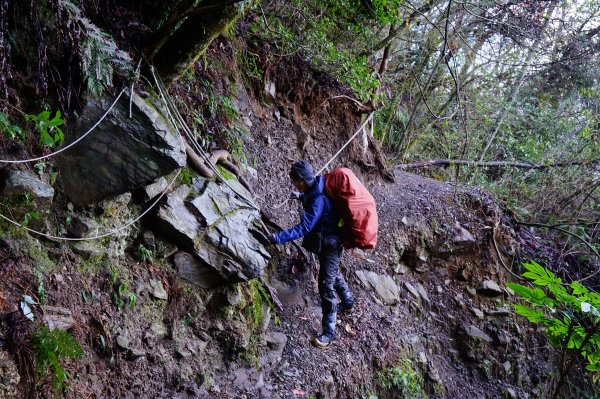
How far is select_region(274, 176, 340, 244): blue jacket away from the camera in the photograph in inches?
176

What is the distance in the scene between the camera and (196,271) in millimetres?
4121

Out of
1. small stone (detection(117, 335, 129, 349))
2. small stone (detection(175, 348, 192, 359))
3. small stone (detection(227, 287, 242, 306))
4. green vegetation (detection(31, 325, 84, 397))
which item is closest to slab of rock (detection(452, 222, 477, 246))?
small stone (detection(227, 287, 242, 306))

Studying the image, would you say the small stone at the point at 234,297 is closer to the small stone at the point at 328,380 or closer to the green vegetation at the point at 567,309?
the small stone at the point at 328,380

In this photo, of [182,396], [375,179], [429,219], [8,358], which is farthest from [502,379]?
[8,358]

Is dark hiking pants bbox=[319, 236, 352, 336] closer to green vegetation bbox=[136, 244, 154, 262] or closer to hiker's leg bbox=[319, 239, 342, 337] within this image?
hiker's leg bbox=[319, 239, 342, 337]

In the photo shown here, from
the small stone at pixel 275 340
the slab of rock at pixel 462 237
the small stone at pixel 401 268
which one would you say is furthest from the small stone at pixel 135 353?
the slab of rock at pixel 462 237

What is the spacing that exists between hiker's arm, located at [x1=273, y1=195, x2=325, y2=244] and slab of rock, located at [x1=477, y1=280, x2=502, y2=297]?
16.2 feet

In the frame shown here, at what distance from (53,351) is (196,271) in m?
1.57

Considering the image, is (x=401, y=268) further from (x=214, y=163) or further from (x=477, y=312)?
(x=214, y=163)

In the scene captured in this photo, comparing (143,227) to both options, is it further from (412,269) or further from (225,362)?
(412,269)

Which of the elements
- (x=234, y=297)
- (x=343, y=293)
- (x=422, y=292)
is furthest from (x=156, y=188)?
(x=422, y=292)

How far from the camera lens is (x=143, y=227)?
12.7ft

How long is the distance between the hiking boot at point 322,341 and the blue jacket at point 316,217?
1.23 meters

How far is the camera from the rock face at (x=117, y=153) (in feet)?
11.1
